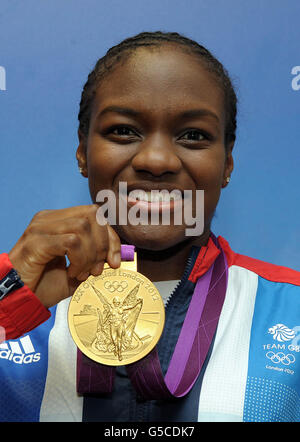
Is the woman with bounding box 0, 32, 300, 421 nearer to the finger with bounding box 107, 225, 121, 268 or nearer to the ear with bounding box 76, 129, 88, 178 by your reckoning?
the finger with bounding box 107, 225, 121, 268

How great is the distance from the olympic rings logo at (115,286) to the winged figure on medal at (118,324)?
0.06 ft

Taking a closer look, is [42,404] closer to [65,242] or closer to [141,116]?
[65,242]

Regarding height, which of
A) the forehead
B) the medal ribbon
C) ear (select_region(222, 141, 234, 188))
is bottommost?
the medal ribbon

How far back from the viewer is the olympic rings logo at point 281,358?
134cm

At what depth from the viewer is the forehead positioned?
1.32 meters

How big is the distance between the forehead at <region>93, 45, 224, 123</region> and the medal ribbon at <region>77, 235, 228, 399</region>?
1.31 feet

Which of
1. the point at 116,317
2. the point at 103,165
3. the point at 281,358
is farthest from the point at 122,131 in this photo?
the point at 281,358

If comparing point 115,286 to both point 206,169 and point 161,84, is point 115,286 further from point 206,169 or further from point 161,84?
point 161,84

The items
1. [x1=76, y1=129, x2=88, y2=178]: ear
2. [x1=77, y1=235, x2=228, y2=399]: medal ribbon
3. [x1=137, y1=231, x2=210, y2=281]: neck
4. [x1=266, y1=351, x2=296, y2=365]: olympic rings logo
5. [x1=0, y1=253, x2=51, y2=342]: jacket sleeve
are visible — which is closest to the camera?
[x1=0, y1=253, x2=51, y2=342]: jacket sleeve

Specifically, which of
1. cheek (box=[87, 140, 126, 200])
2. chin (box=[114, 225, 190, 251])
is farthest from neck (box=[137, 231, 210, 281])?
cheek (box=[87, 140, 126, 200])

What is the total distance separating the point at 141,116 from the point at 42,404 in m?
0.80

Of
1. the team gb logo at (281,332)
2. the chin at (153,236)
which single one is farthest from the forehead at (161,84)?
the team gb logo at (281,332)

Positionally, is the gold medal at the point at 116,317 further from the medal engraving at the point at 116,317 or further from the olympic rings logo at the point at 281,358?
the olympic rings logo at the point at 281,358
